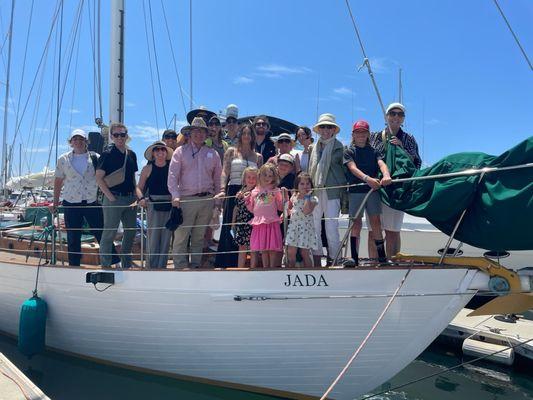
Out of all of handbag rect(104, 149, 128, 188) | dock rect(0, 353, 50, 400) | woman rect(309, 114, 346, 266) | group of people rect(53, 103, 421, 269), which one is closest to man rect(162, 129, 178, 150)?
group of people rect(53, 103, 421, 269)

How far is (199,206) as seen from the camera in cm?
557

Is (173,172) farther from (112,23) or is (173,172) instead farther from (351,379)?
(112,23)

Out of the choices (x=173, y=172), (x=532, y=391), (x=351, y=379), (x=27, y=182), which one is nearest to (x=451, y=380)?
(x=532, y=391)

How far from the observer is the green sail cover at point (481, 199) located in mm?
3764

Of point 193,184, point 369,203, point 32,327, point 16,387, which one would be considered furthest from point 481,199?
point 32,327

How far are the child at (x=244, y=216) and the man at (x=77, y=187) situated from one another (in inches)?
85.4

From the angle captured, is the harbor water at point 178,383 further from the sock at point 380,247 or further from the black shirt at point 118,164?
the black shirt at point 118,164

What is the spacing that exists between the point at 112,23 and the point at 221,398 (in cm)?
684

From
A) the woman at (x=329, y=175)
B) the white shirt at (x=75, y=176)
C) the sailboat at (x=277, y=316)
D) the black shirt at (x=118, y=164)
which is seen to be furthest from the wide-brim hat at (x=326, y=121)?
the white shirt at (x=75, y=176)

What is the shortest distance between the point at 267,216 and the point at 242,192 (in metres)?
0.47

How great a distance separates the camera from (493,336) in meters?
7.80

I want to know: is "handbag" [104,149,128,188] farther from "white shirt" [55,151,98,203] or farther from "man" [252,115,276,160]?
"man" [252,115,276,160]

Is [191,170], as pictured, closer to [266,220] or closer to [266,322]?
[266,220]

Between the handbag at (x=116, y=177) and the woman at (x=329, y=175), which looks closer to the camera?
the woman at (x=329, y=175)
